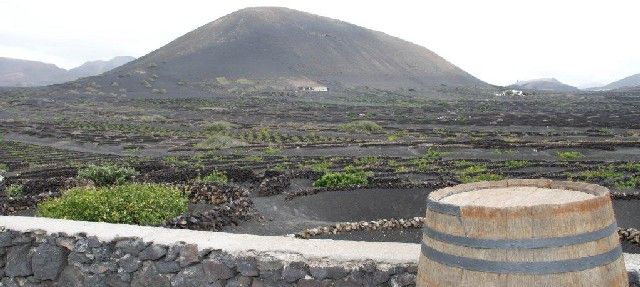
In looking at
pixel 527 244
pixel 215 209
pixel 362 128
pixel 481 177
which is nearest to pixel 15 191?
pixel 215 209

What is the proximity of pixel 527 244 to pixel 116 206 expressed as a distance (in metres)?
8.56

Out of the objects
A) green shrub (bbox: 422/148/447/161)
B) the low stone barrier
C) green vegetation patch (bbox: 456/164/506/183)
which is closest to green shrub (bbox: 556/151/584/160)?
green shrub (bbox: 422/148/447/161)

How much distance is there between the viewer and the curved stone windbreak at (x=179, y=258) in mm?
5445

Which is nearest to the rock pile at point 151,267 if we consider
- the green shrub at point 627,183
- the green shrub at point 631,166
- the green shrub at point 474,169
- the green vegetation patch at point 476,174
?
the green vegetation patch at point 476,174

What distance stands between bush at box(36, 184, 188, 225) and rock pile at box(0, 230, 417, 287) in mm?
3130

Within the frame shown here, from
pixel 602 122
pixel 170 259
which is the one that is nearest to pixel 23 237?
pixel 170 259

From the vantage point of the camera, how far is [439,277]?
12.2ft

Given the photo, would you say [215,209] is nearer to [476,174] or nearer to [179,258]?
[179,258]

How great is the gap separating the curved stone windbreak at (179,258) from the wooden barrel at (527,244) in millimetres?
1628

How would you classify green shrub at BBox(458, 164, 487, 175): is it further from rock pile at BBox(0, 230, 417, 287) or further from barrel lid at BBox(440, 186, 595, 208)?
barrel lid at BBox(440, 186, 595, 208)

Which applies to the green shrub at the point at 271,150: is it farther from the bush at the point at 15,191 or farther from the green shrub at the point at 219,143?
the bush at the point at 15,191

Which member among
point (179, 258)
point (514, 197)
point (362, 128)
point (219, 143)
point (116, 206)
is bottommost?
point (362, 128)

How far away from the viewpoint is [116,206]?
10578 millimetres

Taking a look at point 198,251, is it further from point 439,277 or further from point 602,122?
point 602,122
